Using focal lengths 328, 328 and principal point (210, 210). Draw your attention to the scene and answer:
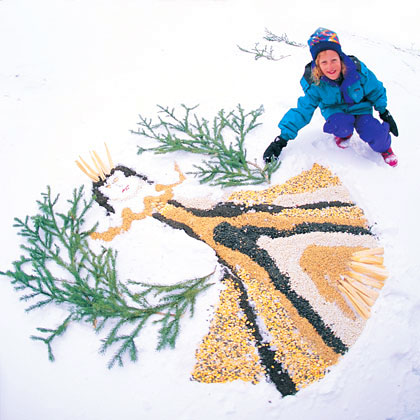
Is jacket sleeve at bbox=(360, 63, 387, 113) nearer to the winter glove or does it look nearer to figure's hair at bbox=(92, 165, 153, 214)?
the winter glove

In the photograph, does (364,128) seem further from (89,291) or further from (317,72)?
(89,291)

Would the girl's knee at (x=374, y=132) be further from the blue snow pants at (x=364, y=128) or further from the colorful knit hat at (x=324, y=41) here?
the colorful knit hat at (x=324, y=41)

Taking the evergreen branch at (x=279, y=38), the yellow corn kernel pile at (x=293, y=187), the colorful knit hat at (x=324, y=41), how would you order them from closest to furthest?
1. the colorful knit hat at (x=324, y=41)
2. the yellow corn kernel pile at (x=293, y=187)
3. the evergreen branch at (x=279, y=38)

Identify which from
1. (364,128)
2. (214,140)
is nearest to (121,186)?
(214,140)

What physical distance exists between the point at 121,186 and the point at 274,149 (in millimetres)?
1341

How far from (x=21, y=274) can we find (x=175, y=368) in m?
1.22

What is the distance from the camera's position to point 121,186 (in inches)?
110

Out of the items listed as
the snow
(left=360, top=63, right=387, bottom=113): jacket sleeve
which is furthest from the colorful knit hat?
the snow

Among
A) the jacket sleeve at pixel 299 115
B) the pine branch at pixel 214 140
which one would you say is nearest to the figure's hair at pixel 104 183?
the pine branch at pixel 214 140

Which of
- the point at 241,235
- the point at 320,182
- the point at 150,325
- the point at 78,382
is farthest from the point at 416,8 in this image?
the point at 78,382

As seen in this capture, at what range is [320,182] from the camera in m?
2.68

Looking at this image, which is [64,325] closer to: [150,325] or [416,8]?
[150,325]

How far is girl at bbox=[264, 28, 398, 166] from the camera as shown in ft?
7.60

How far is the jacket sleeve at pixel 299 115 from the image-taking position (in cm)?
269
